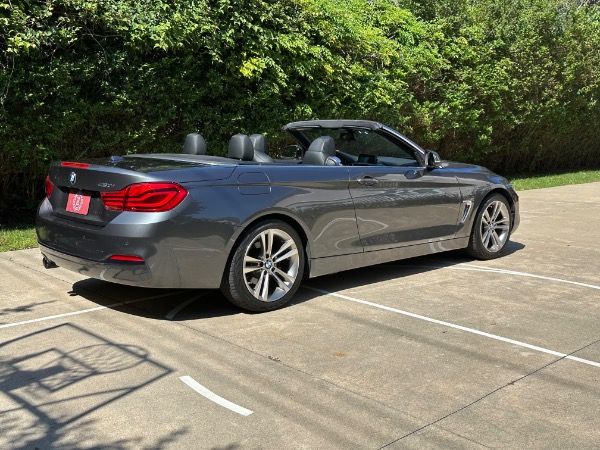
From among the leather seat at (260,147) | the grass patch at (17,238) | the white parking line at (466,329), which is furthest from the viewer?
the grass patch at (17,238)

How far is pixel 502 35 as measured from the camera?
16109mm

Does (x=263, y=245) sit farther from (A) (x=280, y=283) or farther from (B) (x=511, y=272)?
(B) (x=511, y=272)

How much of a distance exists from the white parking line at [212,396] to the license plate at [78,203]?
5.86 feet

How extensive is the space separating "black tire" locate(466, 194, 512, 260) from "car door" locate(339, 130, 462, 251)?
0.47 meters

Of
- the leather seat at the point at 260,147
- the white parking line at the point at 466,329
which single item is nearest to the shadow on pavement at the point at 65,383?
the white parking line at the point at 466,329

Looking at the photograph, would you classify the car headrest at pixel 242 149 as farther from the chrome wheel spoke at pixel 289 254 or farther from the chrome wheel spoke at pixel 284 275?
the chrome wheel spoke at pixel 284 275

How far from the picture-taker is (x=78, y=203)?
534 centimetres

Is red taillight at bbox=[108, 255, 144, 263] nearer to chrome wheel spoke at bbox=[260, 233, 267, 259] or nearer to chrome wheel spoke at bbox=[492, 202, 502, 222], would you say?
chrome wheel spoke at bbox=[260, 233, 267, 259]

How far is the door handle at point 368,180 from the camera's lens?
6184 millimetres

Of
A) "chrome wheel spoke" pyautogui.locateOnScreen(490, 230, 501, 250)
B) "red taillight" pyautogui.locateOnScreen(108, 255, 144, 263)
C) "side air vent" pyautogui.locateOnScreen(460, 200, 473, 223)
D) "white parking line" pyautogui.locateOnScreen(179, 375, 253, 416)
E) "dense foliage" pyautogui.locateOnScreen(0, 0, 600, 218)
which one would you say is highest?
"dense foliage" pyautogui.locateOnScreen(0, 0, 600, 218)

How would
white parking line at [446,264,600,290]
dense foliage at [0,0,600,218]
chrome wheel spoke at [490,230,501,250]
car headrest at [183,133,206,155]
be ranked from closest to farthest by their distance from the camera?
car headrest at [183,133,206,155] → white parking line at [446,264,600,290] → chrome wheel spoke at [490,230,501,250] → dense foliage at [0,0,600,218]

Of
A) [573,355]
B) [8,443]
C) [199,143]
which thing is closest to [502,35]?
[199,143]

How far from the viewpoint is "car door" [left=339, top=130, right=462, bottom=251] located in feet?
20.4

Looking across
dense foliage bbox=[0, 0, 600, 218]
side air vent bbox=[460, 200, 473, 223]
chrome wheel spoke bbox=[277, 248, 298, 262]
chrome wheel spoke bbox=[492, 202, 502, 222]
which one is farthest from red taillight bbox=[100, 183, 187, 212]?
chrome wheel spoke bbox=[492, 202, 502, 222]
